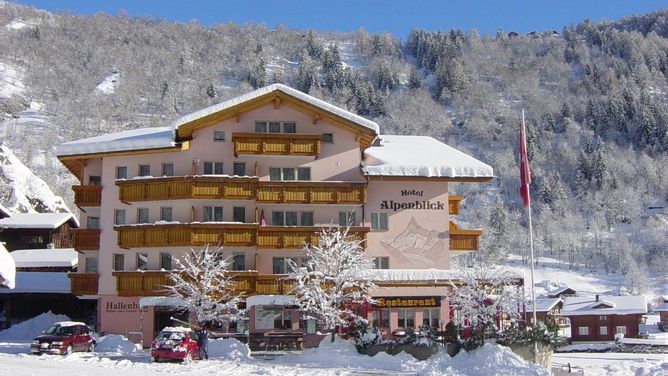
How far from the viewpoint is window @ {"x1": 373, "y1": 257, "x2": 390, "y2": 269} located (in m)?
52.0

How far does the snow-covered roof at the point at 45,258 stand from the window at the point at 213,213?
1923 cm

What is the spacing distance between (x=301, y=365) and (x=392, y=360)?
13.9 ft

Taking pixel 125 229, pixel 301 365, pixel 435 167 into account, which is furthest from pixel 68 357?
pixel 435 167

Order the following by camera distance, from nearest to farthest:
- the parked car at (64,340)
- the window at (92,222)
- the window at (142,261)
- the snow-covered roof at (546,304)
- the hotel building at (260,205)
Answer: the parked car at (64,340)
the hotel building at (260,205)
the window at (142,261)
the window at (92,222)
the snow-covered roof at (546,304)

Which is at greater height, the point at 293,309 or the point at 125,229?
the point at 125,229

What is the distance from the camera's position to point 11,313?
59875mm

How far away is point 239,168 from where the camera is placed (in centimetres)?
5175

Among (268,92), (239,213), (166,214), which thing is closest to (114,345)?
(166,214)

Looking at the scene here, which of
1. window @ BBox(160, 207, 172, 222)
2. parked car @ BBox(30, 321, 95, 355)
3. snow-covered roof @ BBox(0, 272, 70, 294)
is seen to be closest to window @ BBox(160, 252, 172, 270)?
window @ BBox(160, 207, 172, 222)

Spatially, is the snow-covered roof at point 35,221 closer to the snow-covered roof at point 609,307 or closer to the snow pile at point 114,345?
the snow pile at point 114,345

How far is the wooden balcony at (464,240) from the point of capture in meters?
53.5

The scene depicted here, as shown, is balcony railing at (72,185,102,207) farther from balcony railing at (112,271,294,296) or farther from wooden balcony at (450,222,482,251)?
wooden balcony at (450,222,482,251)

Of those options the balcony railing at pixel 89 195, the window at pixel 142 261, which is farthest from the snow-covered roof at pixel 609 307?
the balcony railing at pixel 89 195

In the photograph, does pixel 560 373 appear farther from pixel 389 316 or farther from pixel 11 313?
pixel 11 313
